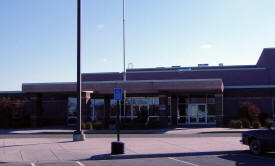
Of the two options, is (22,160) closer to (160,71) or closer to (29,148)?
(29,148)

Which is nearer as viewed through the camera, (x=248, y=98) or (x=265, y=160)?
(x=265, y=160)

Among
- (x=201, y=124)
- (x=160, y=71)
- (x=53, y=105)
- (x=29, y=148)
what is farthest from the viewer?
(x=160, y=71)

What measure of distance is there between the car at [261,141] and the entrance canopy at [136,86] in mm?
17331

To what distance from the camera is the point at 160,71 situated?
1848 inches

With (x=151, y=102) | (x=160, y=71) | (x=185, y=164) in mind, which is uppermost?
(x=160, y=71)

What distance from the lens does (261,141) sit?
14.4m

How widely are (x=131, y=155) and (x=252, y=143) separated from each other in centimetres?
477

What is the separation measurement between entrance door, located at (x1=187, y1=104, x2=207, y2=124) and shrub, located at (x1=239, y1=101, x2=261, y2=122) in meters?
4.21

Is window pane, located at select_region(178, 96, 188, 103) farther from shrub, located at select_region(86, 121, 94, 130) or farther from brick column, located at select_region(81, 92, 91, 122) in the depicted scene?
shrub, located at select_region(86, 121, 94, 130)

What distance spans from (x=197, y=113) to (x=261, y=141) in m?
24.8

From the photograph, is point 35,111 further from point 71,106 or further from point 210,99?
point 210,99

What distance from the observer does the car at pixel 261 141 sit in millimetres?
14164

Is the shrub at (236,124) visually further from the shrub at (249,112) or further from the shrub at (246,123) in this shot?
the shrub at (249,112)

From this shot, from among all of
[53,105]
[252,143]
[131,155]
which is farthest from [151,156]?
[53,105]
